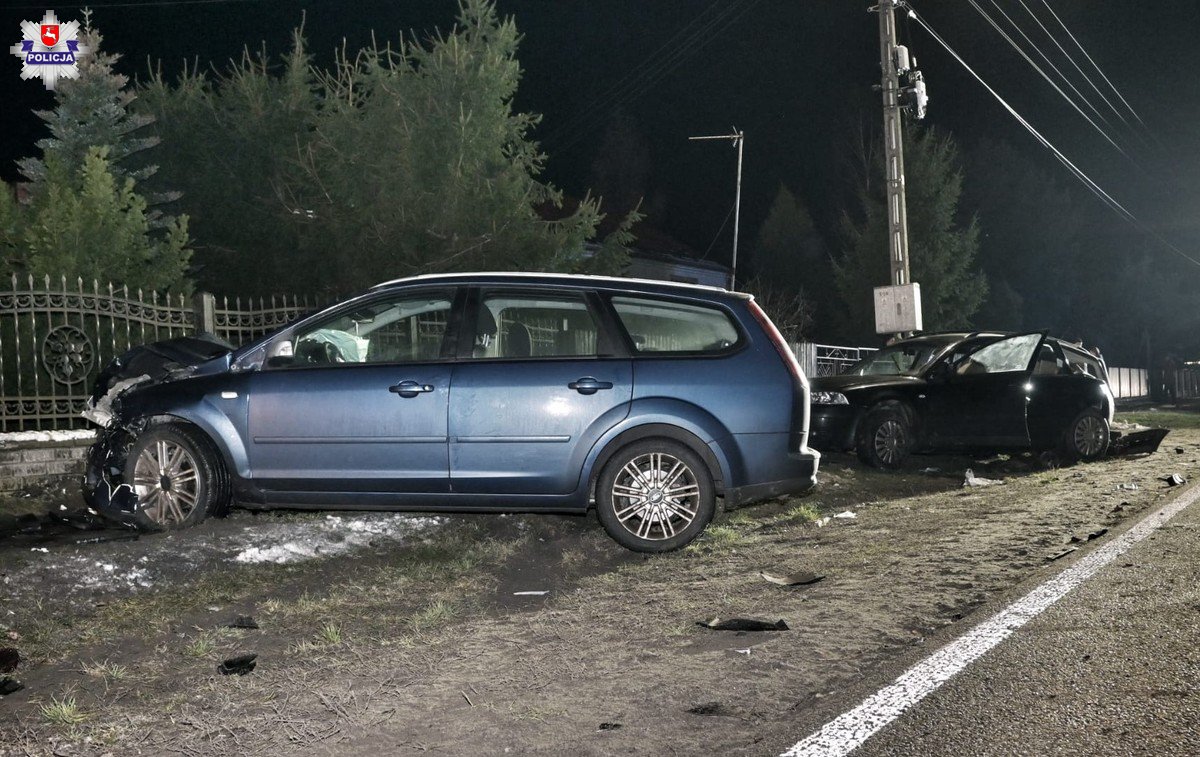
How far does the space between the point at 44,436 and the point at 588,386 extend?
6.04 meters

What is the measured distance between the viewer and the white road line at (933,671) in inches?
136

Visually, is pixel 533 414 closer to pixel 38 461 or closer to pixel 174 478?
pixel 174 478

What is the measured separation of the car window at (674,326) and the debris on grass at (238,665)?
3.13 meters

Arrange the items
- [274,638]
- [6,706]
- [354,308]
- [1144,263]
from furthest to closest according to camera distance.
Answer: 1. [1144,263]
2. [354,308]
3. [274,638]
4. [6,706]

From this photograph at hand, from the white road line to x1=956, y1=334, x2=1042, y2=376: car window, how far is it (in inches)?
236

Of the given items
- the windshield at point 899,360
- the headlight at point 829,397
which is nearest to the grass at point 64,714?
the headlight at point 829,397

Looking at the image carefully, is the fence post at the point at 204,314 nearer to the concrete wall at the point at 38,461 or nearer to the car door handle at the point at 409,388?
the concrete wall at the point at 38,461

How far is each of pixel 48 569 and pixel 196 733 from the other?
308 cm

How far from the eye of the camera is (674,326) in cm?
699

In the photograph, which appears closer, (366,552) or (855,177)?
(366,552)

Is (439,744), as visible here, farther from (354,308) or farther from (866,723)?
(354,308)

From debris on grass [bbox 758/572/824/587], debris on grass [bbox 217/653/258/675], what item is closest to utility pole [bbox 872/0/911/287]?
debris on grass [bbox 758/572/824/587]

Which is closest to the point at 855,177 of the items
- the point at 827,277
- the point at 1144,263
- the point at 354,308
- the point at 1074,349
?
the point at 827,277

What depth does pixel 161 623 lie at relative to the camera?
541 cm
